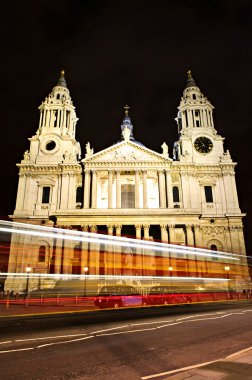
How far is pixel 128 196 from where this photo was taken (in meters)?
40.9

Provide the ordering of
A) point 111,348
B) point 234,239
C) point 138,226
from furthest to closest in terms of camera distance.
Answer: point 234,239 → point 138,226 → point 111,348

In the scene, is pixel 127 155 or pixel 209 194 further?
pixel 209 194

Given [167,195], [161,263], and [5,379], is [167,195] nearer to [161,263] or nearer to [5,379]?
[161,263]

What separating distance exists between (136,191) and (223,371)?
3420 cm

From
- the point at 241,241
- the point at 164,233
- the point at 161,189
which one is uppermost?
the point at 161,189

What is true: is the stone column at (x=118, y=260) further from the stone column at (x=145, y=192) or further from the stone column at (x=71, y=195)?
the stone column at (x=71, y=195)

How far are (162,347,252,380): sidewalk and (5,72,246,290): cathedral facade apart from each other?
30.1 m

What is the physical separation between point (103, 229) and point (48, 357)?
3141 cm

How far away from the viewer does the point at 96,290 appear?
21.1m

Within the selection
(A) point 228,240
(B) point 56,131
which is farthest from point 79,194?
(A) point 228,240

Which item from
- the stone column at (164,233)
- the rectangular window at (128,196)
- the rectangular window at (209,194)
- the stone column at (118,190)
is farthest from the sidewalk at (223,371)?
the rectangular window at (209,194)

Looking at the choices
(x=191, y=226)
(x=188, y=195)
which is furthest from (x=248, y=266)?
(x=188, y=195)

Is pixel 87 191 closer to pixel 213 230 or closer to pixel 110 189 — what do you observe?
pixel 110 189

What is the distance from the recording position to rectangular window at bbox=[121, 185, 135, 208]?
40.4 meters
